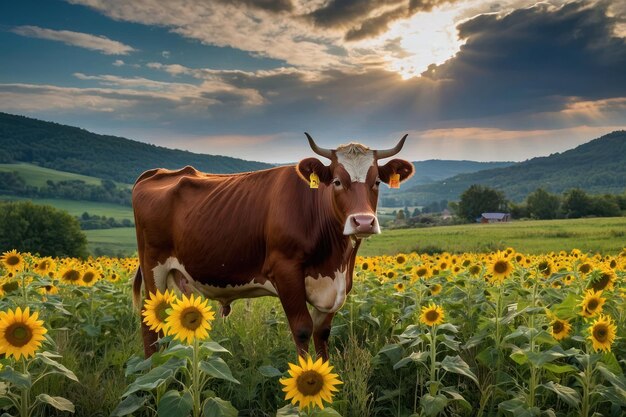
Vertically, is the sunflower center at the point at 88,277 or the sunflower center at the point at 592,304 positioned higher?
the sunflower center at the point at 592,304

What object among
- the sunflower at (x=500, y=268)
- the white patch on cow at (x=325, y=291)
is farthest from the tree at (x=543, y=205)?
the white patch on cow at (x=325, y=291)

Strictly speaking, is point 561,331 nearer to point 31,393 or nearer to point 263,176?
point 263,176

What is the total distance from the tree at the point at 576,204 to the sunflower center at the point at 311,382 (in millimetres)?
100434

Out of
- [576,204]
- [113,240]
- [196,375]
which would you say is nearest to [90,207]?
[113,240]

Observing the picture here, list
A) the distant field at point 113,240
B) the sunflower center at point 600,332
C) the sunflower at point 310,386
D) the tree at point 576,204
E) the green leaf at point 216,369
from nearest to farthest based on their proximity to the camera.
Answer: the sunflower at point 310,386 < the green leaf at point 216,369 < the sunflower center at point 600,332 < the distant field at point 113,240 < the tree at point 576,204

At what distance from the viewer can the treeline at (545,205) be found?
92250mm

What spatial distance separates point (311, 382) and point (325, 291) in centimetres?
259

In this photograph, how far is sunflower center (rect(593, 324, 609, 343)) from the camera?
15.0ft

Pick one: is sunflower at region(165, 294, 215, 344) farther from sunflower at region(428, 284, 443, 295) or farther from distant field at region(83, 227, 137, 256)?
distant field at region(83, 227, 137, 256)

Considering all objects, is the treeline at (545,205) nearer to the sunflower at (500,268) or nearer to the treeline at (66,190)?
the treeline at (66,190)

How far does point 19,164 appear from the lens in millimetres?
155875

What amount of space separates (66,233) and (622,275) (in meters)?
51.0

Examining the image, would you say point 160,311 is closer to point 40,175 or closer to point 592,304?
point 592,304

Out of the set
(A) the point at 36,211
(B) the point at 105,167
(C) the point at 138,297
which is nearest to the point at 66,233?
(A) the point at 36,211
